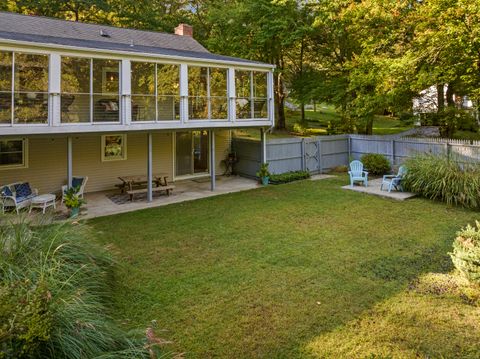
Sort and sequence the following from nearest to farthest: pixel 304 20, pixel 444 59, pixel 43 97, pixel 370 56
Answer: pixel 43 97 → pixel 444 59 → pixel 370 56 → pixel 304 20

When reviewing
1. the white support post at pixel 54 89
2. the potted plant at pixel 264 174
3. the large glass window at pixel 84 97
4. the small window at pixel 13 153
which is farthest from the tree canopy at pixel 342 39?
the small window at pixel 13 153

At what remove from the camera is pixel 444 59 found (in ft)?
49.6

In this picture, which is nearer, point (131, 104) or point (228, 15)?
point (131, 104)

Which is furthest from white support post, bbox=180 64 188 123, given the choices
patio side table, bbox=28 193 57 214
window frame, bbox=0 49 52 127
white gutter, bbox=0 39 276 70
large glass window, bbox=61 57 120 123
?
patio side table, bbox=28 193 57 214

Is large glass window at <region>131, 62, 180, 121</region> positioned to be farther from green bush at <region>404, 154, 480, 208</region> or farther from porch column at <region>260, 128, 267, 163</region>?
green bush at <region>404, 154, 480, 208</region>

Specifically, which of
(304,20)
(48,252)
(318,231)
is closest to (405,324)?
(318,231)

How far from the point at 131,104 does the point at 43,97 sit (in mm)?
2544

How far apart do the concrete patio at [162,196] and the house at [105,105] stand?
22.1 inches

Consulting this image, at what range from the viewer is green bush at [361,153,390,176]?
16219 mm

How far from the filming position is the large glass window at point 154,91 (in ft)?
40.4

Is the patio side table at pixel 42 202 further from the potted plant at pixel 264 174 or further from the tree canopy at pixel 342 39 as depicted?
the tree canopy at pixel 342 39

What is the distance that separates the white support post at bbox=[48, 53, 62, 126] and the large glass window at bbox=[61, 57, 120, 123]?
26 centimetres

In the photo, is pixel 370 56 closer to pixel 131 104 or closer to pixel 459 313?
→ pixel 131 104

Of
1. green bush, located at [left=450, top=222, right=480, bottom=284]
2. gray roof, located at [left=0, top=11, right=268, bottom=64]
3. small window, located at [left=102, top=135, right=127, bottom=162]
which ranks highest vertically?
gray roof, located at [left=0, top=11, right=268, bottom=64]
